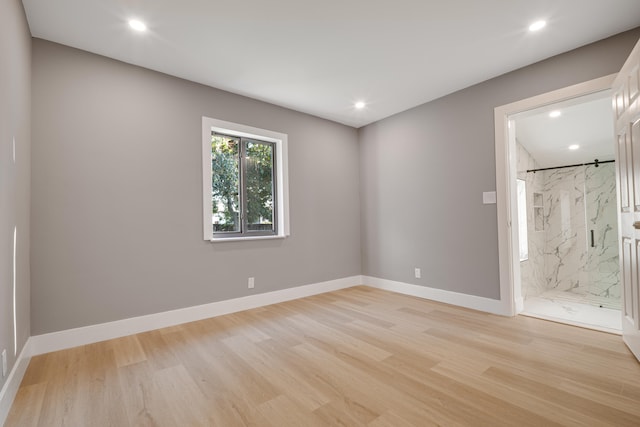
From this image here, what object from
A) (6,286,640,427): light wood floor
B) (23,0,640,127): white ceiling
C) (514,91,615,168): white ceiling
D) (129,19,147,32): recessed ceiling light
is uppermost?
(129,19,147,32): recessed ceiling light

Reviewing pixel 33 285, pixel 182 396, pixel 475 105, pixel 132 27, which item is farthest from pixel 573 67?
pixel 33 285

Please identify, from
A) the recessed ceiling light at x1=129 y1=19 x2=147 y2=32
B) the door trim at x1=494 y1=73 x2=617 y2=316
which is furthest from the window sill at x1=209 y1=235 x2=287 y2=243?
the door trim at x1=494 y1=73 x2=617 y2=316

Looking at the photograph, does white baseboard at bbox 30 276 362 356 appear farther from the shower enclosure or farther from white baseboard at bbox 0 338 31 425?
the shower enclosure

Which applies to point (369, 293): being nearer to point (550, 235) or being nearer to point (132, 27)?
point (550, 235)

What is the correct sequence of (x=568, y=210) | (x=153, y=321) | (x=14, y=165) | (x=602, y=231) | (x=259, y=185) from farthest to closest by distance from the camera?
1. (x=568, y=210)
2. (x=602, y=231)
3. (x=259, y=185)
4. (x=153, y=321)
5. (x=14, y=165)

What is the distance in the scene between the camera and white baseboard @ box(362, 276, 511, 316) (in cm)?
309

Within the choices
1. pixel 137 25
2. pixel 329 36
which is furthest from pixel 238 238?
pixel 329 36

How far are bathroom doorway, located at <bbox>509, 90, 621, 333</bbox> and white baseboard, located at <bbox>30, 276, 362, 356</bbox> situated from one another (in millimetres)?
3023

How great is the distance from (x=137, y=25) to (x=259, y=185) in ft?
6.56

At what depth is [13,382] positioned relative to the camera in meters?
1.70

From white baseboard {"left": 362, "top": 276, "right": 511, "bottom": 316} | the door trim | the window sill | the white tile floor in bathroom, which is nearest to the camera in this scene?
the white tile floor in bathroom

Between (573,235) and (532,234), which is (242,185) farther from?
(573,235)

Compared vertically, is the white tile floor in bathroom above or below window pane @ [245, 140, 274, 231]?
below

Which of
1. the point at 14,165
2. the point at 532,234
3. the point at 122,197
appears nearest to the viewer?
the point at 14,165
